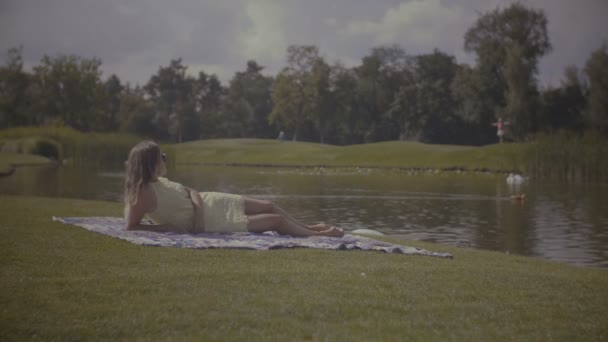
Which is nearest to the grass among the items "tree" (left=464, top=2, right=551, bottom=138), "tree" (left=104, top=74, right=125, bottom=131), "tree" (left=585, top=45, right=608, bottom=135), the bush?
the bush

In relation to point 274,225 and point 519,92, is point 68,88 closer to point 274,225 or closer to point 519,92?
point 519,92

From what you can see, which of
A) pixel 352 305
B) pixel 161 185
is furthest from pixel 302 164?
pixel 352 305

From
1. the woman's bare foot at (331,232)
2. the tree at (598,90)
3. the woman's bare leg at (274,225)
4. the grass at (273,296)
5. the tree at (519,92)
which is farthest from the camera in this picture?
the tree at (519,92)

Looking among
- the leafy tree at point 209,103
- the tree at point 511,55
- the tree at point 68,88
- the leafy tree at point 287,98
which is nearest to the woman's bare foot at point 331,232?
the tree at point 511,55

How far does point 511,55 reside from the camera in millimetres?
64312

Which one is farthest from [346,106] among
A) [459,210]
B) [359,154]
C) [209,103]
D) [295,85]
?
[459,210]

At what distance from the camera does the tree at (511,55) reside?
64750mm

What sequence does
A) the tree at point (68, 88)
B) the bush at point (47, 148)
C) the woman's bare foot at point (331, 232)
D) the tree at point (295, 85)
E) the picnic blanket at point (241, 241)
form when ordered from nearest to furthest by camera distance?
A: the picnic blanket at point (241, 241), the woman's bare foot at point (331, 232), the bush at point (47, 148), the tree at point (68, 88), the tree at point (295, 85)

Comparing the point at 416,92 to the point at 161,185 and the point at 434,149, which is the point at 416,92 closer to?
the point at 434,149

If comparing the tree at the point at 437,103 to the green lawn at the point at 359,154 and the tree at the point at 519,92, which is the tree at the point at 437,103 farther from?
the green lawn at the point at 359,154

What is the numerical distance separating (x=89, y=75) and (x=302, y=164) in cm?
2660

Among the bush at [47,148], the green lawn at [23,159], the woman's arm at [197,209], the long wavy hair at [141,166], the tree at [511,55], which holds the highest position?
the tree at [511,55]

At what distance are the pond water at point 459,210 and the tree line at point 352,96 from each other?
109 ft

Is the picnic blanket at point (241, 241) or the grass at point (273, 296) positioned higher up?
the picnic blanket at point (241, 241)
